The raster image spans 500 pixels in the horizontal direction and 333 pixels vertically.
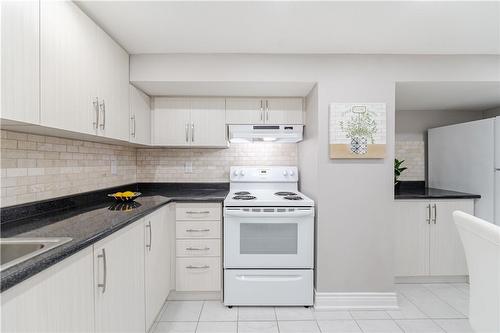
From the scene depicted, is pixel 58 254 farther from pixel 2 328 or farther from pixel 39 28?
pixel 39 28

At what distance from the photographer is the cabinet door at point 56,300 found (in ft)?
2.52

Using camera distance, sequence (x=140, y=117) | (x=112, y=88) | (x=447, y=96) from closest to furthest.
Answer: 1. (x=112, y=88)
2. (x=140, y=117)
3. (x=447, y=96)

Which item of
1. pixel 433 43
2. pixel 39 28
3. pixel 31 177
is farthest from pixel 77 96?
pixel 433 43

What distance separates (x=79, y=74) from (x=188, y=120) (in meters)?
1.23

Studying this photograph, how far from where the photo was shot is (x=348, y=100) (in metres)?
2.22

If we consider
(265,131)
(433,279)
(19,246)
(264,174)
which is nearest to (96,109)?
(19,246)

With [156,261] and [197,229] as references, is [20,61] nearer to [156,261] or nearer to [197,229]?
[156,261]

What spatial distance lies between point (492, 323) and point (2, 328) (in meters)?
1.78

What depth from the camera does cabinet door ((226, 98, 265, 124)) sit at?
269 centimetres

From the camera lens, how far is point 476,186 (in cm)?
265

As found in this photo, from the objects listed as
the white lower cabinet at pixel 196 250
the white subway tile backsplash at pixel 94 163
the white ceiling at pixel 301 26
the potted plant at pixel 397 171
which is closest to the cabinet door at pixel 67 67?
the white ceiling at pixel 301 26

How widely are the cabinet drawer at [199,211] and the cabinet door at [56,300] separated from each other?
1.18 m

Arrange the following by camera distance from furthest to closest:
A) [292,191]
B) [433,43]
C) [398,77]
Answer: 1. [292,191]
2. [398,77]
3. [433,43]

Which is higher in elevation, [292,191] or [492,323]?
[292,191]
